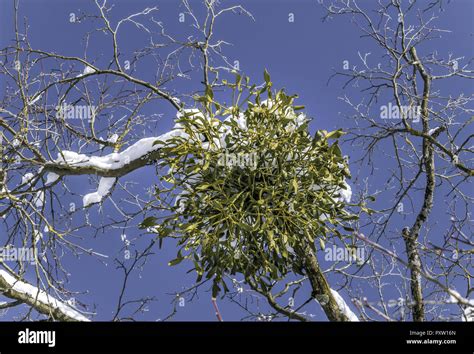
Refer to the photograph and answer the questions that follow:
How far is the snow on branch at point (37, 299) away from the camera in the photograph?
8.74 ft

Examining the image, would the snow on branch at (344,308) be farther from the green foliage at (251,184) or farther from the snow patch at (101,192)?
the snow patch at (101,192)

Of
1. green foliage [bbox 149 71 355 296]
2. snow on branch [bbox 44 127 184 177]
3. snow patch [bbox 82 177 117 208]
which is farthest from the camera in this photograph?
snow patch [bbox 82 177 117 208]

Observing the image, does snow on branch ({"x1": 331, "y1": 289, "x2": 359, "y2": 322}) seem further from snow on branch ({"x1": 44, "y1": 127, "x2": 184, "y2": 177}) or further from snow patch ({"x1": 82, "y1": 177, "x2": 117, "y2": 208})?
snow patch ({"x1": 82, "y1": 177, "x2": 117, "y2": 208})

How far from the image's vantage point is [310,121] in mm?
2303

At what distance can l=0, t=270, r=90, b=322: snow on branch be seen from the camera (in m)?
2.66

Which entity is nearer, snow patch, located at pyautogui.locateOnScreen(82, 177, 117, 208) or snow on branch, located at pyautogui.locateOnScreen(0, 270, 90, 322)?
snow on branch, located at pyautogui.locateOnScreen(0, 270, 90, 322)

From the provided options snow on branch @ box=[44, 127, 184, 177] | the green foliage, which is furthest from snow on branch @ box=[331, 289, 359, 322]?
snow on branch @ box=[44, 127, 184, 177]

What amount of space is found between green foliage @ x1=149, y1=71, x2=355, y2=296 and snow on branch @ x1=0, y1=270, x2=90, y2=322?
0.68 metres

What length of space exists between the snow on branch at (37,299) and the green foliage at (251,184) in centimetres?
68

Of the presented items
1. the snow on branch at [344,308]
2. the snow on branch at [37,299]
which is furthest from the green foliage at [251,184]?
the snow on branch at [37,299]

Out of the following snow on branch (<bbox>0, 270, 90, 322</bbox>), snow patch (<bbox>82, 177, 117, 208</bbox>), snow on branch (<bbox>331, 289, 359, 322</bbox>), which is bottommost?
snow on branch (<bbox>331, 289, 359, 322</bbox>)
